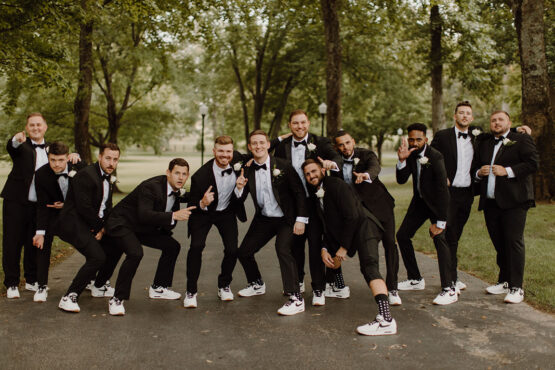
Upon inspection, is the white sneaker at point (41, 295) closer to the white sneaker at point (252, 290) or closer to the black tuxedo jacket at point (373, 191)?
the white sneaker at point (252, 290)

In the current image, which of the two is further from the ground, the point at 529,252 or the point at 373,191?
the point at 373,191

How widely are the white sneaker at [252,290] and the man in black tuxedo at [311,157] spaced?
1.70 ft

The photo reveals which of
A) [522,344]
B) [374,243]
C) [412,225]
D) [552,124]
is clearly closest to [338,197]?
[374,243]

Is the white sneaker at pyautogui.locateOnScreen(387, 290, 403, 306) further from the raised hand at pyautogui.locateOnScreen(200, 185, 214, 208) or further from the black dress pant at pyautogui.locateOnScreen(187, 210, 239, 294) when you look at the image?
the raised hand at pyautogui.locateOnScreen(200, 185, 214, 208)

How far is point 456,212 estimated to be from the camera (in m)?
6.25

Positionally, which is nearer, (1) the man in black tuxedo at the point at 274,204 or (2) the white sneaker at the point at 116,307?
(2) the white sneaker at the point at 116,307

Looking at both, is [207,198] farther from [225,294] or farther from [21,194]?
[21,194]

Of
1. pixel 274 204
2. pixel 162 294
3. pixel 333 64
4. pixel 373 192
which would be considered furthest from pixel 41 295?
pixel 333 64

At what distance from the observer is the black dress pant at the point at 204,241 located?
19.6ft

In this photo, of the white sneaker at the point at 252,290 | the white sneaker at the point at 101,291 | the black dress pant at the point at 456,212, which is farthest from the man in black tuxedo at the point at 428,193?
the white sneaker at the point at 101,291

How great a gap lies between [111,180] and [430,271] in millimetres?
4769

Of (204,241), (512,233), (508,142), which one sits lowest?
(204,241)

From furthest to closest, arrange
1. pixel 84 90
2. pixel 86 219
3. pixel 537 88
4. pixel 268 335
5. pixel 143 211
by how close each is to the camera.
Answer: pixel 84 90, pixel 537 88, pixel 86 219, pixel 143 211, pixel 268 335

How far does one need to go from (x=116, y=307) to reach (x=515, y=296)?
454cm
